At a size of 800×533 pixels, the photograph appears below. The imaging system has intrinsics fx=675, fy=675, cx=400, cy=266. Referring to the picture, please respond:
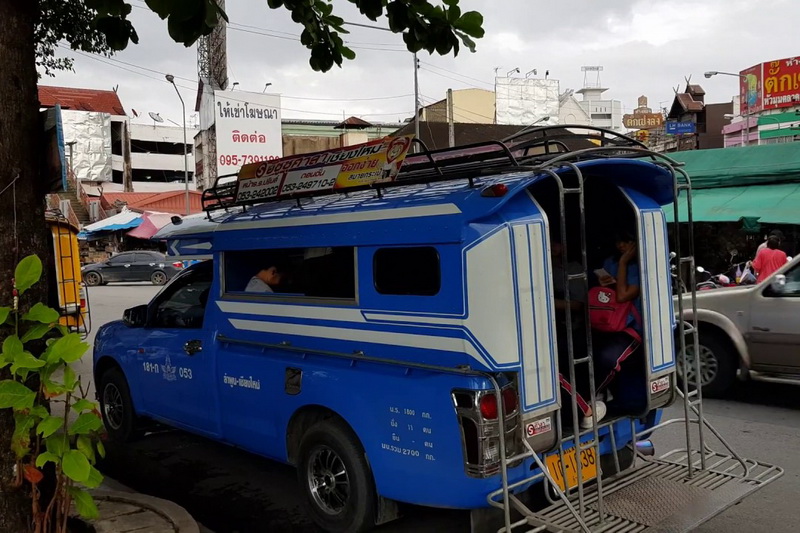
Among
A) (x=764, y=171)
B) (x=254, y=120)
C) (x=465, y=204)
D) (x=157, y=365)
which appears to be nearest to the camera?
(x=465, y=204)

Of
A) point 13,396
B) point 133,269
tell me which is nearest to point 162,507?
point 13,396

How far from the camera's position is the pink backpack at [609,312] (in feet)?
14.2

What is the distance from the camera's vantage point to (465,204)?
137 inches

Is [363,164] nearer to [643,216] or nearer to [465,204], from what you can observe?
[465,204]

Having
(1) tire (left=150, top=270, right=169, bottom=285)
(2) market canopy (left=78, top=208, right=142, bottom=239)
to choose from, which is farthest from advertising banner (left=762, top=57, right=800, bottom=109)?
(2) market canopy (left=78, top=208, right=142, bottom=239)

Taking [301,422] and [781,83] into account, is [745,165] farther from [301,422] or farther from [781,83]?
[781,83]

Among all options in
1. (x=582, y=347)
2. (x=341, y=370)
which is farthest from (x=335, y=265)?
(x=582, y=347)

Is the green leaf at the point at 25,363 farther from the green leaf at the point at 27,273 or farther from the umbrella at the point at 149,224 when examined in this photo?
the umbrella at the point at 149,224

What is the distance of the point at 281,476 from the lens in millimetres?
5520

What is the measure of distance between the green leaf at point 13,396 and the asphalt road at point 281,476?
207 centimetres

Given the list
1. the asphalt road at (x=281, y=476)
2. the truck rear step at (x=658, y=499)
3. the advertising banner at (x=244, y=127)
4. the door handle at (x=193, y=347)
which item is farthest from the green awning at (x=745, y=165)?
the advertising banner at (x=244, y=127)

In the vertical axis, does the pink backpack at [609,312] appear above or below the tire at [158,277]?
above

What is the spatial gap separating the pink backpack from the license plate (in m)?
0.83

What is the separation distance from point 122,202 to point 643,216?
1783 inches
